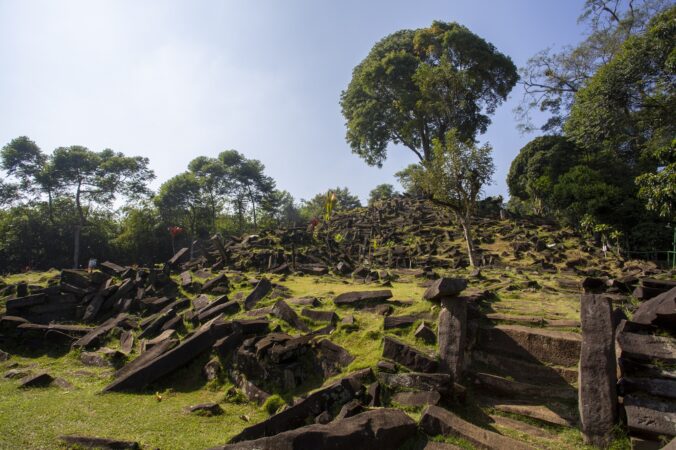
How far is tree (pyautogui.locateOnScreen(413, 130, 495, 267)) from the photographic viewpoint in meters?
17.0

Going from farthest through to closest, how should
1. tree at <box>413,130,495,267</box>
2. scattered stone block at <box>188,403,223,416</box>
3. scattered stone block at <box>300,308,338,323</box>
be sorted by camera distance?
1. tree at <box>413,130,495,267</box>
2. scattered stone block at <box>300,308,338,323</box>
3. scattered stone block at <box>188,403,223,416</box>

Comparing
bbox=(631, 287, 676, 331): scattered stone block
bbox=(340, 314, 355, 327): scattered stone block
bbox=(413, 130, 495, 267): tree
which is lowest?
bbox=(340, 314, 355, 327): scattered stone block

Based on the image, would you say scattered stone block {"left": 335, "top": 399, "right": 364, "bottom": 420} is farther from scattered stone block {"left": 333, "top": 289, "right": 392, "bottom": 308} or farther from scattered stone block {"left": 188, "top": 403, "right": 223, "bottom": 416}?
scattered stone block {"left": 333, "top": 289, "right": 392, "bottom": 308}

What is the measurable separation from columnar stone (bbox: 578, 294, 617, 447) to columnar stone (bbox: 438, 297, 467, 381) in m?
1.66

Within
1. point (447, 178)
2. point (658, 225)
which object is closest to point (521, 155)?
point (658, 225)

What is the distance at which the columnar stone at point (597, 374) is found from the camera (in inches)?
178

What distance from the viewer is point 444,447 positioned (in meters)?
4.35

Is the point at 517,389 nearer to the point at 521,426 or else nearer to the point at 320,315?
the point at 521,426

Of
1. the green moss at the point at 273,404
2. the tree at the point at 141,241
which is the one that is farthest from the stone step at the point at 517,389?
the tree at the point at 141,241

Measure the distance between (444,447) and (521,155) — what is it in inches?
1060

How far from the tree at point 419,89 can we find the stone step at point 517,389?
24.0 metres

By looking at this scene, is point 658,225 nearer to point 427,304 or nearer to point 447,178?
point 447,178

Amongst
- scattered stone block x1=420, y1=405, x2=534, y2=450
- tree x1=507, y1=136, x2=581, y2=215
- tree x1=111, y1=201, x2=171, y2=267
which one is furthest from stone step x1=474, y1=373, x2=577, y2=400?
tree x1=111, y1=201, x2=171, y2=267

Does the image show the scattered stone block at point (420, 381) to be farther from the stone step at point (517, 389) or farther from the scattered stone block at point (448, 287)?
the scattered stone block at point (448, 287)
